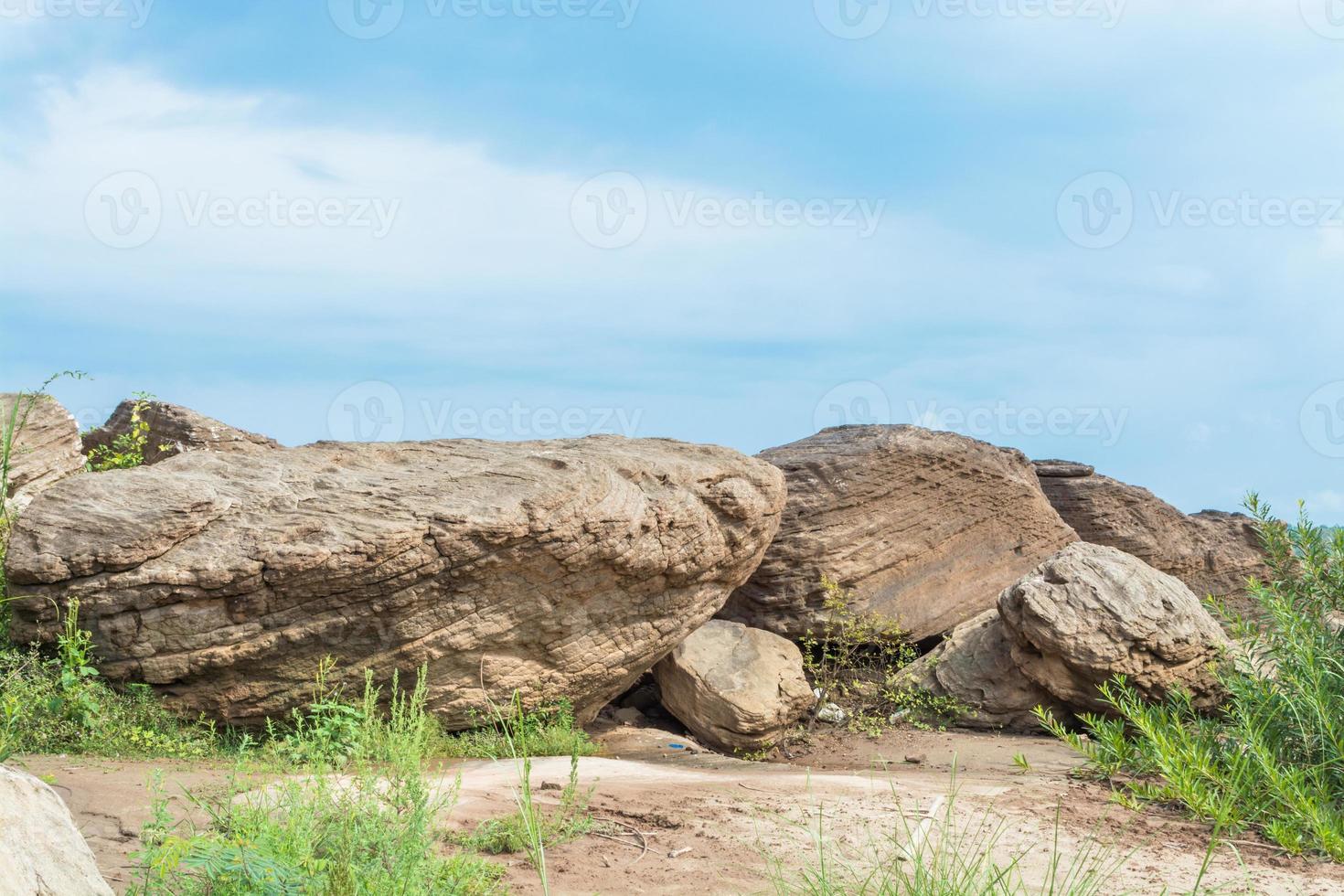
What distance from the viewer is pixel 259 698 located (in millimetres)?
8555

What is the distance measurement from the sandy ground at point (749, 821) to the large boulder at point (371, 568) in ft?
3.56

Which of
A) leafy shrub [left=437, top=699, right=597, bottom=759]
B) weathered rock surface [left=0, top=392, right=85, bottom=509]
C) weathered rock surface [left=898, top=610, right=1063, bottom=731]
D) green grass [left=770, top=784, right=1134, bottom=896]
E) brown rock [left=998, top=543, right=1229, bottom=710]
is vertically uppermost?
weathered rock surface [left=0, top=392, right=85, bottom=509]

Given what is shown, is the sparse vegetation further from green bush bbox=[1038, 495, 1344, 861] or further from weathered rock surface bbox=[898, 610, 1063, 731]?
green bush bbox=[1038, 495, 1344, 861]

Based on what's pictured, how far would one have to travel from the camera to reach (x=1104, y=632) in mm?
10945

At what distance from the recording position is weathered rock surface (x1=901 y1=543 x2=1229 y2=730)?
1092 cm

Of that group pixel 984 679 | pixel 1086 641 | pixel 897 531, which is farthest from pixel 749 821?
pixel 897 531

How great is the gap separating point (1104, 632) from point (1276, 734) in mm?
4221

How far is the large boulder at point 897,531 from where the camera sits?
13.0 metres

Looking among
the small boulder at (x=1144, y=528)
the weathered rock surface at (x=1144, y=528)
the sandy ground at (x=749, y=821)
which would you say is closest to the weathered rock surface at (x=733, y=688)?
the sandy ground at (x=749, y=821)

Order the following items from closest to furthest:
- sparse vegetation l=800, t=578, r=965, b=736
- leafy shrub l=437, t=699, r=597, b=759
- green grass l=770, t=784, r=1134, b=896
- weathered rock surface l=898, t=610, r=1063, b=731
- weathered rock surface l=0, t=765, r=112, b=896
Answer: weathered rock surface l=0, t=765, r=112, b=896, green grass l=770, t=784, r=1134, b=896, leafy shrub l=437, t=699, r=597, b=759, weathered rock surface l=898, t=610, r=1063, b=731, sparse vegetation l=800, t=578, r=965, b=736

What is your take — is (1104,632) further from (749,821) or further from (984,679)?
(749,821)

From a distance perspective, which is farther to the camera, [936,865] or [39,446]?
[39,446]

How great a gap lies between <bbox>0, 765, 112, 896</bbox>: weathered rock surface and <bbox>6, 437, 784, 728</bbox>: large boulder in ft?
13.3

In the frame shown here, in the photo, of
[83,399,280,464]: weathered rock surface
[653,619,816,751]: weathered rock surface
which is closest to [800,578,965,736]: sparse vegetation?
[653,619,816,751]: weathered rock surface
